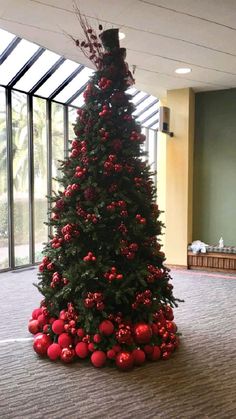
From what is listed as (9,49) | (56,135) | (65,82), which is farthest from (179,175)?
(9,49)

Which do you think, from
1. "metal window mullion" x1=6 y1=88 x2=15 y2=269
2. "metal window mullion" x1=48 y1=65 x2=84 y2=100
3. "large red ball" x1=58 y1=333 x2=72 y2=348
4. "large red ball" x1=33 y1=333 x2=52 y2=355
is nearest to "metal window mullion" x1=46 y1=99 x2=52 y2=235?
"metal window mullion" x1=48 y1=65 x2=84 y2=100

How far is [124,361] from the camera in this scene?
259 cm

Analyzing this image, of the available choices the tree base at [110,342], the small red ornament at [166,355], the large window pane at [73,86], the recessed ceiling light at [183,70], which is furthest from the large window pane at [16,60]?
Answer: the small red ornament at [166,355]

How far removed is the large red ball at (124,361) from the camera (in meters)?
2.59

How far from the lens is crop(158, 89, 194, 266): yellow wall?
19.5 feet

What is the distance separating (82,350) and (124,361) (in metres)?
0.34

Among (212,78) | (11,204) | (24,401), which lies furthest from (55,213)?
(212,78)

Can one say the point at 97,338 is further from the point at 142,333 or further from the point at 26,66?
the point at 26,66

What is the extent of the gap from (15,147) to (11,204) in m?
A: 0.90

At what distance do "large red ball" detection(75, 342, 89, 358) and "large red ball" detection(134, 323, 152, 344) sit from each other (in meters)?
0.38

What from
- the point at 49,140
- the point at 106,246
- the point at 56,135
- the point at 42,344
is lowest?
the point at 42,344

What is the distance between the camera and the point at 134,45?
4094 millimetres

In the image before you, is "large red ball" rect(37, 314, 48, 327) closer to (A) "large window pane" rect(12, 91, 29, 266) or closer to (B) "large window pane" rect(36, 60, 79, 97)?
(A) "large window pane" rect(12, 91, 29, 266)

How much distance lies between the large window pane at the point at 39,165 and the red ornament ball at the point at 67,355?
3531 mm
